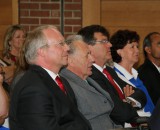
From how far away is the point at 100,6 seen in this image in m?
5.95

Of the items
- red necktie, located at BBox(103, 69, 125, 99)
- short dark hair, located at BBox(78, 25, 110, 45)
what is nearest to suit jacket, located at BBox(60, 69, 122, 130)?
red necktie, located at BBox(103, 69, 125, 99)

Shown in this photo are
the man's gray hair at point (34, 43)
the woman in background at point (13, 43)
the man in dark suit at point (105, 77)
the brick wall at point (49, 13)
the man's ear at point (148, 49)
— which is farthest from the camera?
the brick wall at point (49, 13)

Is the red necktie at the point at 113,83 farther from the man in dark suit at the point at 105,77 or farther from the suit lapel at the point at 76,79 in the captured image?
the suit lapel at the point at 76,79

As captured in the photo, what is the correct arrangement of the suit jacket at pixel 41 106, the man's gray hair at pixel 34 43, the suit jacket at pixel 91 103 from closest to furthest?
the suit jacket at pixel 41 106
the man's gray hair at pixel 34 43
the suit jacket at pixel 91 103

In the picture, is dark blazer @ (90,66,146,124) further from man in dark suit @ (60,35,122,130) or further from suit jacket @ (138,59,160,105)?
suit jacket @ (138,59,160,105)

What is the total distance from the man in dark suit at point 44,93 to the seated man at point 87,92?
182mm

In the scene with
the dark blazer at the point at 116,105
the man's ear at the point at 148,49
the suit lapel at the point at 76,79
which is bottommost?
the dark blazer at the point at 116,105

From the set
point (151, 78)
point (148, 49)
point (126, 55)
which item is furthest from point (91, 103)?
point (148, 49)

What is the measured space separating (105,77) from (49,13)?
6.64 feet

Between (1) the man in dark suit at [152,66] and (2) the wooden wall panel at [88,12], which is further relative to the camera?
(2) the wooden wall panel at [88,12]

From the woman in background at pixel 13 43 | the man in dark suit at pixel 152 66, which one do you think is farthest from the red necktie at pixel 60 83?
the man in dark suit at pixel 152 66

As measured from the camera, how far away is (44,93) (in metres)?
2.87

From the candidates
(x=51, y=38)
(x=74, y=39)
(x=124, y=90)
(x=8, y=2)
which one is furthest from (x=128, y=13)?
(x=51, y=38)

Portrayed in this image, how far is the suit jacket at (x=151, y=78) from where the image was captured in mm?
5129
